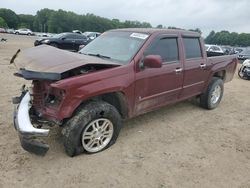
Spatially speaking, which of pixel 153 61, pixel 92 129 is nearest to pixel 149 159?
pixel 92 129

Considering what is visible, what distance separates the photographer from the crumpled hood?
12.5 ft

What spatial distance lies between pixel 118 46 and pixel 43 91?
1.59 m

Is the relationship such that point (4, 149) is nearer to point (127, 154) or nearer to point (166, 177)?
point (127, 154)

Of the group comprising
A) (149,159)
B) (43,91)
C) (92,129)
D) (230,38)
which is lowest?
(149,159)

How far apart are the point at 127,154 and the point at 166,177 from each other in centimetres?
77

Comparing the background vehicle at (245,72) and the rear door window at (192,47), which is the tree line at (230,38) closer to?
the background vehicle at (245,72)

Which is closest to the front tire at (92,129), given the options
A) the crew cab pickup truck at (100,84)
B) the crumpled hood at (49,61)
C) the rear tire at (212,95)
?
the crew cab pickup truck at (100,84)

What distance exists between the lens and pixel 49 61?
4039 mm

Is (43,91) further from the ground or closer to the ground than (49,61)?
closer to the ground

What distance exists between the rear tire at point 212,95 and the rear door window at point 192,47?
34.0 inches

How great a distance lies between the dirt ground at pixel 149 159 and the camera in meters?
3.68

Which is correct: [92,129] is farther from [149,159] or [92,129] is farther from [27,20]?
[27,20]

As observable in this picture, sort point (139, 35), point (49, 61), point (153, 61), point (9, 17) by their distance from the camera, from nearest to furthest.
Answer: point (49, 61)
point (153, 61)
point (139, 35)
point (9, 17)

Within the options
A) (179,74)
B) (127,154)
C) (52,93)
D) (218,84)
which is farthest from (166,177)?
(218,84)
